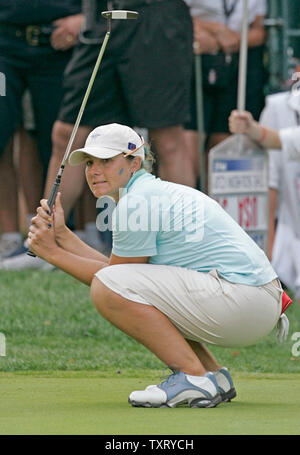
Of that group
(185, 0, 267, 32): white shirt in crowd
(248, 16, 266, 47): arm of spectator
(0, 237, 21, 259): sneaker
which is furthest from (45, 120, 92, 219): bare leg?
(248, 16, 266, 47): arm of spectator

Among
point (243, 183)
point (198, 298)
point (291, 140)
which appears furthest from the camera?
point (243, 183)

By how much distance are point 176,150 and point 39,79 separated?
3.41 feet

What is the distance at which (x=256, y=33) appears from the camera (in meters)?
8.25

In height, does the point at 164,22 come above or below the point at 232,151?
above

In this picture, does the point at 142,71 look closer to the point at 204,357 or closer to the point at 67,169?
the point at 67,169

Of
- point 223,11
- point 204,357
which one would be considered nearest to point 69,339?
point 204,357

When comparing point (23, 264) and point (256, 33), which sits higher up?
point (256, 33)

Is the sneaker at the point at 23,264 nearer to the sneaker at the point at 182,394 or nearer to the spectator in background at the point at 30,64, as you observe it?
the spectator in background at the point at 30,64

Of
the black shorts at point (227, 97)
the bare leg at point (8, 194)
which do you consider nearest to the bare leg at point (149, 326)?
the bare leg at point (8, 194)

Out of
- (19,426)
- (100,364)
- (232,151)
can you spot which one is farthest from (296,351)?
(19,426)

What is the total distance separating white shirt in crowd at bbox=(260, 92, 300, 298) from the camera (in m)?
A: 7.50

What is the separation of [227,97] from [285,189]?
0.89 m

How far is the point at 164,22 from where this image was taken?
24.4 feet
